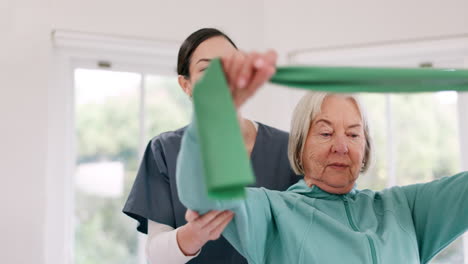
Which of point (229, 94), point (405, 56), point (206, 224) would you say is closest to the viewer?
point (229, 94)

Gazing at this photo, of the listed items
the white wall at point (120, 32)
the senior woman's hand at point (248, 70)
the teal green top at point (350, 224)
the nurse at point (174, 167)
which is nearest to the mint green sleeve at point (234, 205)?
the teal green top at point (350, 224)

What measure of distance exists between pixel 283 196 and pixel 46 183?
1.06 metres

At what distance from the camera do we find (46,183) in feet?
7.14

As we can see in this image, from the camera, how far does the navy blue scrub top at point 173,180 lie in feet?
5.58

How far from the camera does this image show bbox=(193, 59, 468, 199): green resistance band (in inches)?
35.7

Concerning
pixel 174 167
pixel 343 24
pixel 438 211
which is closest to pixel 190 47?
pixel 174 167

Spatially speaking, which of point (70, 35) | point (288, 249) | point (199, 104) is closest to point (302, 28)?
point (70, 35)

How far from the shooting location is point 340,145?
4.82ft

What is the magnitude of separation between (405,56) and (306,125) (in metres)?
1.10

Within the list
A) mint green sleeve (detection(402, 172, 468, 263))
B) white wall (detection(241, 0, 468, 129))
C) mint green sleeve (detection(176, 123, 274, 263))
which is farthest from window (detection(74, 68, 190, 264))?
mint green sleeve (detection(402, 172, 468, 263))

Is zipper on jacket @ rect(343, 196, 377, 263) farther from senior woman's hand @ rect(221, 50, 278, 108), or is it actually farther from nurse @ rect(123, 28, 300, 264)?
senior woman's hand @ rect(221, 50, 278, 108)

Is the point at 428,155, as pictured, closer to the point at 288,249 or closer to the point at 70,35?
the point at 288,249

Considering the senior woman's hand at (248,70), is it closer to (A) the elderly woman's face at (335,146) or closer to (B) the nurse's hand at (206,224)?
(B) the nurse's hand at (206,224)

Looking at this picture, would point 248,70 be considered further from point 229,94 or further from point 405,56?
point 405,56
